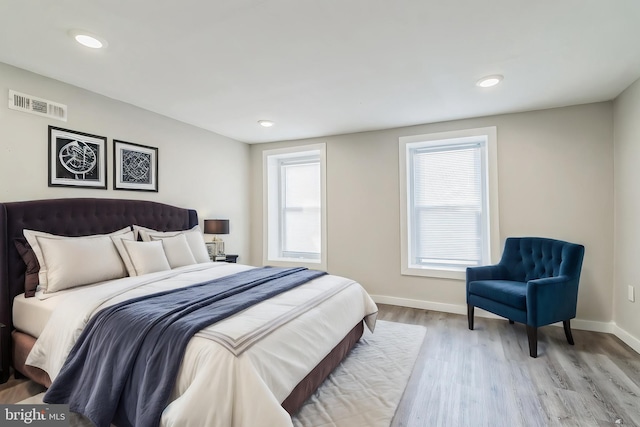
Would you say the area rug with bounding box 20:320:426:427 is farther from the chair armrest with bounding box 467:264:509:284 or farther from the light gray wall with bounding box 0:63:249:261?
the light gray wall with bounding box 0:63:249:261

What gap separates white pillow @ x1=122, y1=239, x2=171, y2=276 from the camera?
2.72 m

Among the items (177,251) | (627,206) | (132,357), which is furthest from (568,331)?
(177,251)

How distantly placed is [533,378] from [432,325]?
1148 mm

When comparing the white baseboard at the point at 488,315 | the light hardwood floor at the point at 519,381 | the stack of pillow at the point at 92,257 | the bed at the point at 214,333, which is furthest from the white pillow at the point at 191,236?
the light hardwood floor at the point at 519,381

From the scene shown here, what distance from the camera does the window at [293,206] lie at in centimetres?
484

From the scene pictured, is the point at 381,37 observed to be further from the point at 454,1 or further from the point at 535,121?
the point at 535,121

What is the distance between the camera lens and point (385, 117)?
3.67 meters

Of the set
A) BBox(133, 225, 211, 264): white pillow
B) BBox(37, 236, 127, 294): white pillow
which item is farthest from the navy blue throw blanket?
BBox(133, 225, 211, 264): white pillow

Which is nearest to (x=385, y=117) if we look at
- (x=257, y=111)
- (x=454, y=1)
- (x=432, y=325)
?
(x=257, y=111)

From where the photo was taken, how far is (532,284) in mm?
2627

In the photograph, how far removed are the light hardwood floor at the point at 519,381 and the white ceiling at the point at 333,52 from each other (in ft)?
7.76

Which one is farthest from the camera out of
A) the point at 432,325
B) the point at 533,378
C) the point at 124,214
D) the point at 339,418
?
the point at 432,325

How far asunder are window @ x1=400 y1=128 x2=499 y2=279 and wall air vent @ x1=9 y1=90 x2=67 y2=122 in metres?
3.62

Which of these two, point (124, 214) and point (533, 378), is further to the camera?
point (124, 214)
